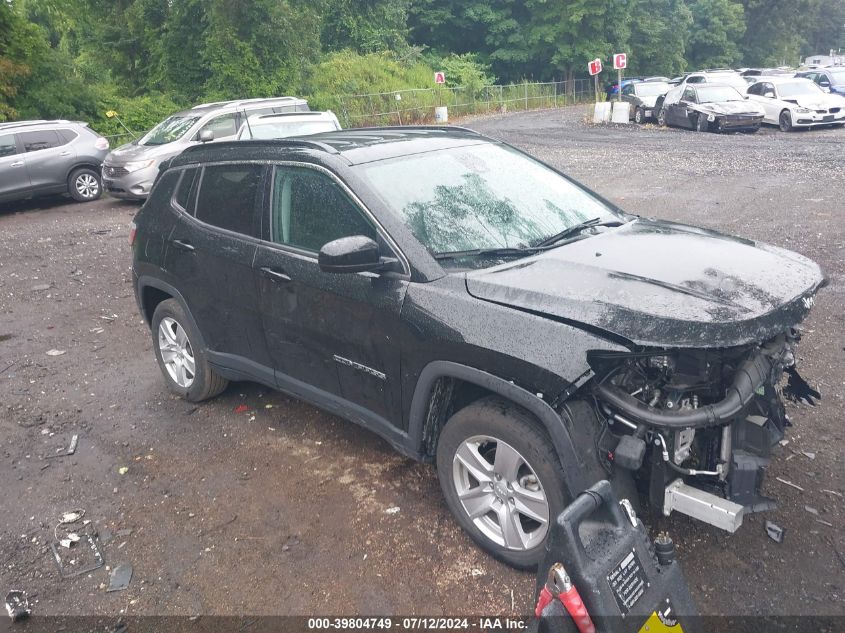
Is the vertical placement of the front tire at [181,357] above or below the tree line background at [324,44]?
below

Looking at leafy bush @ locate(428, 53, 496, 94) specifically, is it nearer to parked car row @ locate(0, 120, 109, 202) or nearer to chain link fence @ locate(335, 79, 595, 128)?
chain link fence @ locate(335, 79, 595, 128)

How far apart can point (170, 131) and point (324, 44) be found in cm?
2960

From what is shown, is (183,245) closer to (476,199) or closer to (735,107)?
(476,199)

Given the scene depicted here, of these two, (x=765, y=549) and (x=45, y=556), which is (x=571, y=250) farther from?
(x=45, y=556)

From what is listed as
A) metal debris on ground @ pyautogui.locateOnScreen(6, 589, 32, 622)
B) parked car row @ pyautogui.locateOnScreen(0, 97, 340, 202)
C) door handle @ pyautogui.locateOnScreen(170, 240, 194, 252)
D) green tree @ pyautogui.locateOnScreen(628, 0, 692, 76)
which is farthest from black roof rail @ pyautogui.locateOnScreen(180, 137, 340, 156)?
green tree @ pyautogui.locateOnScreen(628, 0, 692, 76)

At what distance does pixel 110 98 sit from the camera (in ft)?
75.8

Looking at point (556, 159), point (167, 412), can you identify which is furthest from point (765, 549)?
point (556, 159)

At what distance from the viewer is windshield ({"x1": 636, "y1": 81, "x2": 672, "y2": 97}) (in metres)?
27.0

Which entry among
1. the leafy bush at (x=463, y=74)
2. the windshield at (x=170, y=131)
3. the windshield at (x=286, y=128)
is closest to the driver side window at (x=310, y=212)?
the windshield at (x=286, y=128)

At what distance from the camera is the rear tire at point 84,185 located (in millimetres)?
15148

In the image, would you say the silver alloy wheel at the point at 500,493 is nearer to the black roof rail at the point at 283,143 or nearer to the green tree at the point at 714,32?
the black roof rail at the point at 283,143

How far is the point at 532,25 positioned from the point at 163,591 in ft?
168

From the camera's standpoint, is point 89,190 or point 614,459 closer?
point 614,459

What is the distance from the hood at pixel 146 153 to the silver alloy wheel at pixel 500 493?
40.7ft
